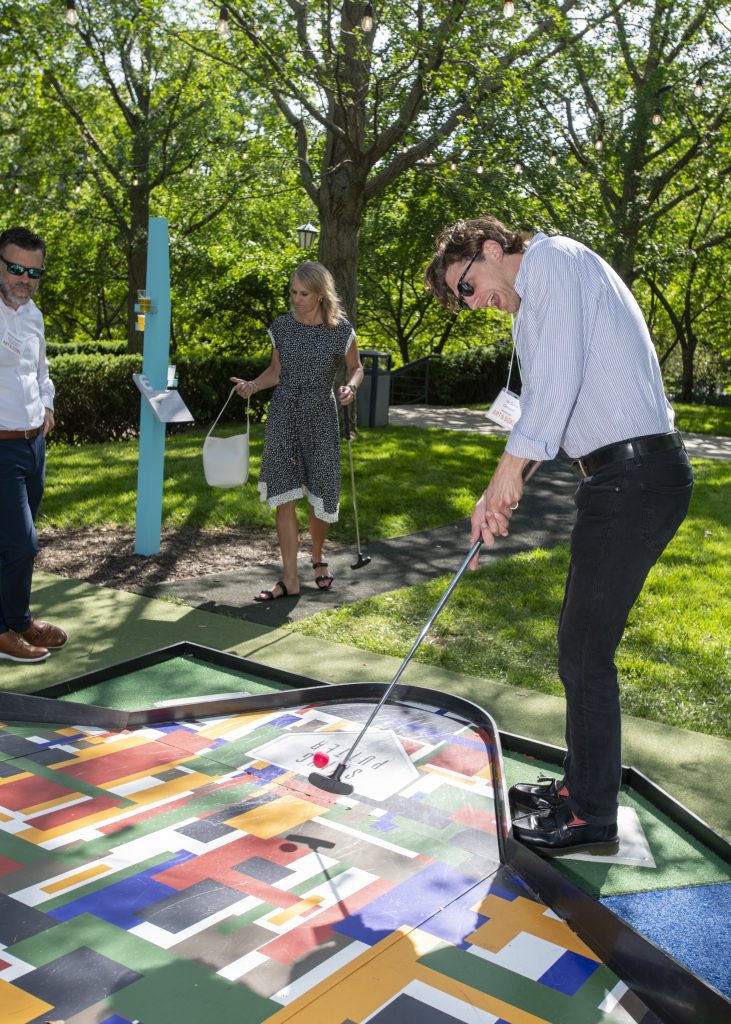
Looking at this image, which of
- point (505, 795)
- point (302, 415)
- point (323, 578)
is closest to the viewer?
point (505, 795)

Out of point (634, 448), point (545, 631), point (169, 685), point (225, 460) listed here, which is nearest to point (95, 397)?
point (225, 460)

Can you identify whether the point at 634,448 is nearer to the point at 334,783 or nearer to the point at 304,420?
the point at 334,783

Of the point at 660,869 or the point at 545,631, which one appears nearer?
the point at 660,869

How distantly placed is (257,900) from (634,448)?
1.47 metres

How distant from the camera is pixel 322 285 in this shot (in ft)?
17.0

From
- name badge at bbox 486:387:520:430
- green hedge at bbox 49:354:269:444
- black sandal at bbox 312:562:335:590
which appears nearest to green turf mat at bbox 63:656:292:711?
black sandal at bbox 312:562:335:590

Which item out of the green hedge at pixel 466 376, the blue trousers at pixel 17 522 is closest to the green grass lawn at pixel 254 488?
the blue trousers at pixel 17 522

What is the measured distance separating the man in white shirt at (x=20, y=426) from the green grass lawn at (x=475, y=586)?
→ 1.38 m

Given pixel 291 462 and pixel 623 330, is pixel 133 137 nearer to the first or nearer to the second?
pixel 291 462

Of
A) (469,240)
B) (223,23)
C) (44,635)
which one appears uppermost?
(223,23)

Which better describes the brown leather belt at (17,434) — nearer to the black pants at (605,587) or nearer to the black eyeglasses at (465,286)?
the black eyeglasses at (465,286)

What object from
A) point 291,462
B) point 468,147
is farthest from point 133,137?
point 291,462

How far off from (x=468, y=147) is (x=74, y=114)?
9.92 meters

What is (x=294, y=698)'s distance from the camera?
374 cm
